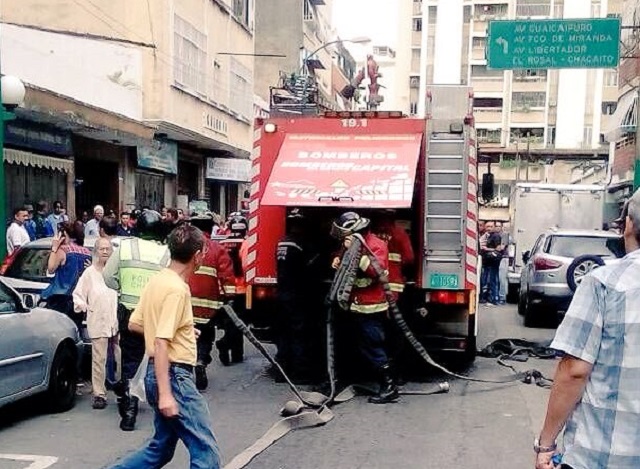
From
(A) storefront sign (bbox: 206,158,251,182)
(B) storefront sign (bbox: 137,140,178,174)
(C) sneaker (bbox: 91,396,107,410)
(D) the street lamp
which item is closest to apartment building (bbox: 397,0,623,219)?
(A) storefront sign (bbox: 206,158,251,182)

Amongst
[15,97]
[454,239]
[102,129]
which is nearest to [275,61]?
[102,129]

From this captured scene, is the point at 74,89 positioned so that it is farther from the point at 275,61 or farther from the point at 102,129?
the point at 275,61

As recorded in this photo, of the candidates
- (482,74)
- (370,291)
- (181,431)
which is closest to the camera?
(181,431)

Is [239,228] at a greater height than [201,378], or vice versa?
[239,228]

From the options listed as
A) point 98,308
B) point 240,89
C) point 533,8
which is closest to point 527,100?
point 533,8

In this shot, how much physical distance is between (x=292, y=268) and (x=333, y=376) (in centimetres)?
118

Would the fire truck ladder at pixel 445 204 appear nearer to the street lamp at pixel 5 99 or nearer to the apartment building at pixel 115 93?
the street lamp at pixel 5 99

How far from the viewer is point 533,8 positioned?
248ft

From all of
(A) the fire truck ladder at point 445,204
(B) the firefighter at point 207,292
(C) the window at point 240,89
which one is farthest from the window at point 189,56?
(B) the firefighter at point 207,292

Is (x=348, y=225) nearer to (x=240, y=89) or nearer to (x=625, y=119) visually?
(x=625, y=119)

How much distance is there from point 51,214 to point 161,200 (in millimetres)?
9108

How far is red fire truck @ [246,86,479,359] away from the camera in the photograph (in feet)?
27.7

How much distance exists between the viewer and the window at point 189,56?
24.6 m

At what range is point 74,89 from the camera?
2136 centimetres
